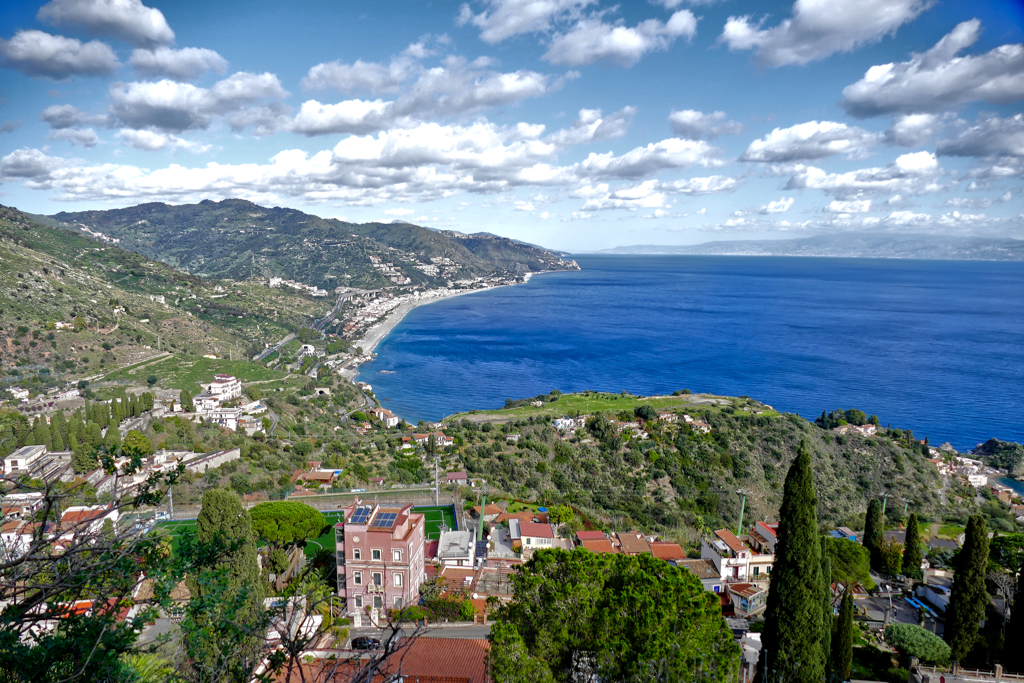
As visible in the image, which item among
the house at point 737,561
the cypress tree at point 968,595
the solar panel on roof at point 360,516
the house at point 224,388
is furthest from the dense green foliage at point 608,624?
the house at point 224,388

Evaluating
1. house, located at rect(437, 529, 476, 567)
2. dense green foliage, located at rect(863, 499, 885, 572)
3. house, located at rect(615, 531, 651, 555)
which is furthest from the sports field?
dense green foliage, located at rect(863, 499, 885, 572)

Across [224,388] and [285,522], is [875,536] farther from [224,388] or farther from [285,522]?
[224,388]

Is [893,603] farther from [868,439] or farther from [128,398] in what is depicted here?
[128,398]

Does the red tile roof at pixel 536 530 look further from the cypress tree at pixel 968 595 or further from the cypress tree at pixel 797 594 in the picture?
the cypress tree at pixel 968 595

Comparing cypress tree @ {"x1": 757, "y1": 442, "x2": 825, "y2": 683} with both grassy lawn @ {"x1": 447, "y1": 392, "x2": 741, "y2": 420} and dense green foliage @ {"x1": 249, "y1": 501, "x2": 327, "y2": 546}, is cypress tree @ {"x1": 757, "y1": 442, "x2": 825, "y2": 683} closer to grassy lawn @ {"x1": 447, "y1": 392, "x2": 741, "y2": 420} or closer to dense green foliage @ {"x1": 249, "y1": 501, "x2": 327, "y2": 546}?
dense green foliage @ {"x1": 249, "y1": 501, "x2": 327, "y2": 546}

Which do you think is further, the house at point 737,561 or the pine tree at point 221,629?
the house at point 737,561

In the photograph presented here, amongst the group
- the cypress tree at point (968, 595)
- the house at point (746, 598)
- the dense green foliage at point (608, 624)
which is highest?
the dense green foliage at point (608, 624)

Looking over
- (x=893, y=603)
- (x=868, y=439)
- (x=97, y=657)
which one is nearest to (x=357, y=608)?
(x=97, y=657)
